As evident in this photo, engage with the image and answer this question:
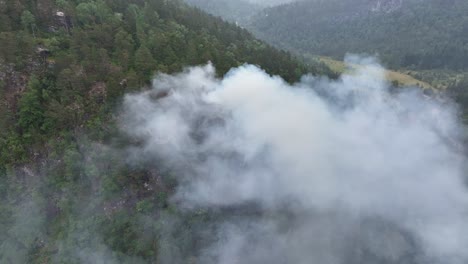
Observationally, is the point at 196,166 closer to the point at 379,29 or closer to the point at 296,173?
the point at 296,173

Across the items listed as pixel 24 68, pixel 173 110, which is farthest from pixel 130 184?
pixel 24 68

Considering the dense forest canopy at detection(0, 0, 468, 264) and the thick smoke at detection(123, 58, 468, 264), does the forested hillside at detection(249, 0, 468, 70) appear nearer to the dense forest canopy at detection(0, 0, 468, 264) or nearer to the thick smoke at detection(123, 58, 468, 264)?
the thick smoke at detection(123, 58, 468, 264)

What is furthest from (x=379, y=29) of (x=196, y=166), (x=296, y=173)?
(x=196, y=166)

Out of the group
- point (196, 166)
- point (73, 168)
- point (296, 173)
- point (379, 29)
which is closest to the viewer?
point (73, 168)

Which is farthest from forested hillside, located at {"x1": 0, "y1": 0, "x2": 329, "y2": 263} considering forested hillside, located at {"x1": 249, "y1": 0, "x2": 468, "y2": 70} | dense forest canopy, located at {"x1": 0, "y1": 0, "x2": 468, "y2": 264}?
forested hillside, located at {"x1": 249, "y1": 0, "x2": 468, "y2": 70}

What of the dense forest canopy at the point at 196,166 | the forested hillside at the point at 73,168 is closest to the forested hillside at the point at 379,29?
the dense forest canopy at the point at 196,166

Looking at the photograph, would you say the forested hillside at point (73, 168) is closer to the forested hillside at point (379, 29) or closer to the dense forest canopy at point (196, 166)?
the dense forest canopy at point (196, 166)

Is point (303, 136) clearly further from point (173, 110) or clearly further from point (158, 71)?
point (158, 71)
